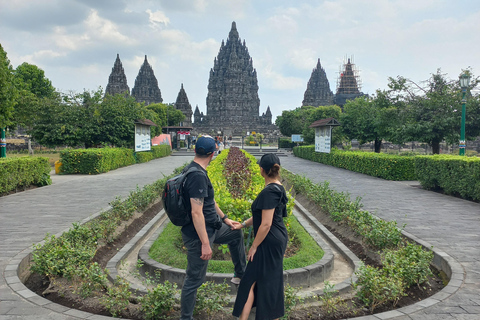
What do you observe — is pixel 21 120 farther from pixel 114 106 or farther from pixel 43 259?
pixel 43 259

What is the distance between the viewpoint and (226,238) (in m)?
3.84

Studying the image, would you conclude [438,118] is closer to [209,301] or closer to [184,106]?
[209,301]

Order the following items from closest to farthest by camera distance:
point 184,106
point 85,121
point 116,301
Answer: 1. point 116,301
2. point 85,121
3. point 184,106

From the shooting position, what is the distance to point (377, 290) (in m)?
3.88

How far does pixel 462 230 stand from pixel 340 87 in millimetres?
80641

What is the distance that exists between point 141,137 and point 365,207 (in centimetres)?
1916

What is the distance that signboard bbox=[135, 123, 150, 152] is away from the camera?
24.5m

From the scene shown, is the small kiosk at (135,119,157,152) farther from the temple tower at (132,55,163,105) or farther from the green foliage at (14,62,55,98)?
the temple tower at (132,55,163,105)

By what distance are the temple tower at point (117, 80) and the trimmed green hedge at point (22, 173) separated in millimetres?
67208

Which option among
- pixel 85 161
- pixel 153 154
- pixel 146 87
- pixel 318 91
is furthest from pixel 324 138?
pixel 146 87

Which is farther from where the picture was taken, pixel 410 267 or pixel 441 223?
pixel 441 223

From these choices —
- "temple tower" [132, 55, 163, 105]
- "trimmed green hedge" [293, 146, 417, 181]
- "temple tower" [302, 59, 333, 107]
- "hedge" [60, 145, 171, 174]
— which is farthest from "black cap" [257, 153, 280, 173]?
"temple tower" [132, 55, 163, 105]

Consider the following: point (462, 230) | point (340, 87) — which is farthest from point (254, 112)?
point (462, 230)

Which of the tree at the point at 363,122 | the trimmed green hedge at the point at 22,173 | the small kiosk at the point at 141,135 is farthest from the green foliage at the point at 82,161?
the tree at the point at 363,122
